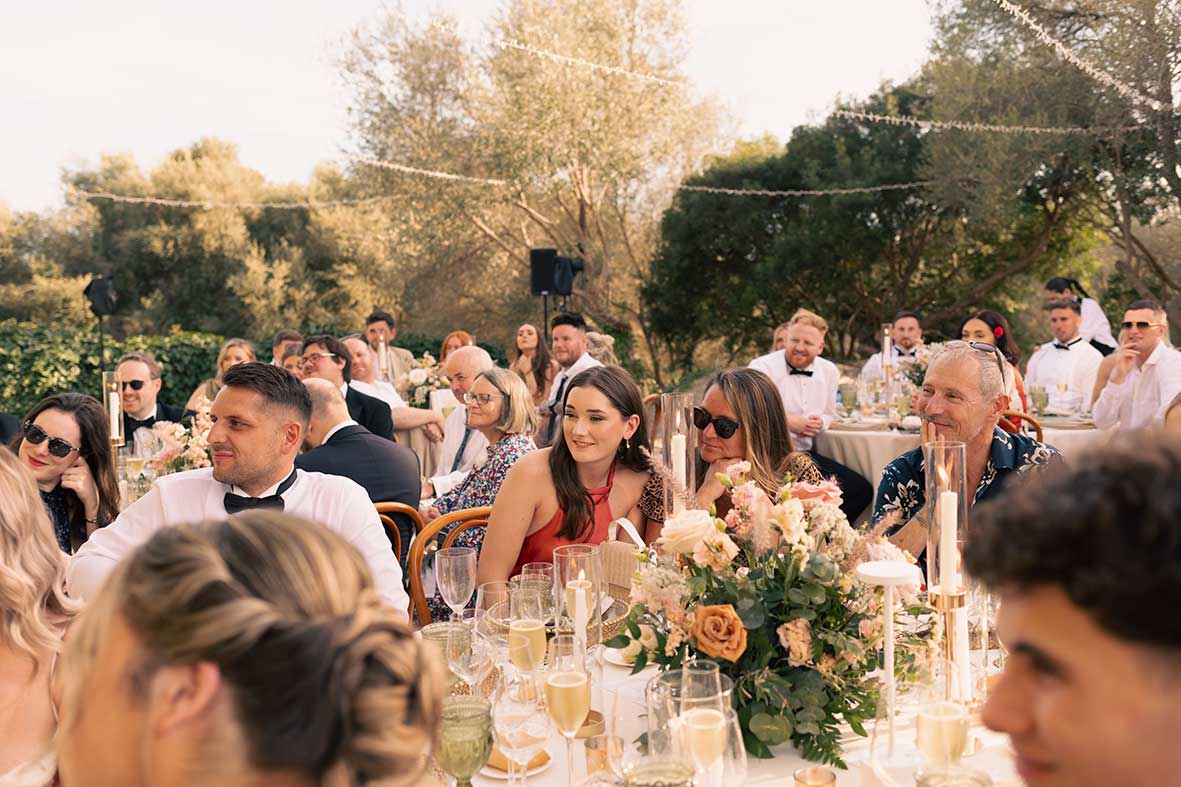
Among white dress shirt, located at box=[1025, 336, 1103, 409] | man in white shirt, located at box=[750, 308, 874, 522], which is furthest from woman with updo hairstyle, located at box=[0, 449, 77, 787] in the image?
white dress shirt, located at box=[1025, 336, 1103, 409]

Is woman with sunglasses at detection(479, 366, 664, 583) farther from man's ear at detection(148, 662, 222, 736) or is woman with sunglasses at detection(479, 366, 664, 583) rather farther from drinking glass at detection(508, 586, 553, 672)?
man's ear at detection(148, 662, 222, 736)

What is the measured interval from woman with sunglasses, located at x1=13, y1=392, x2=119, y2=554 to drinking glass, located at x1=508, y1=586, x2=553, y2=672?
272 cm

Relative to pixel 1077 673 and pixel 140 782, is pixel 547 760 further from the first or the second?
pixel 1077 673

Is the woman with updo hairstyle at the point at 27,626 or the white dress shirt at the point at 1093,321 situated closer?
the woman with updo hairstyle at the point at 27,626

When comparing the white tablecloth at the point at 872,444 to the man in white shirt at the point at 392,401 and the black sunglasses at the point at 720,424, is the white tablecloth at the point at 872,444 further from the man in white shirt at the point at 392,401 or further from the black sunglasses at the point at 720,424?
the man in white shirt at the point at 392,401

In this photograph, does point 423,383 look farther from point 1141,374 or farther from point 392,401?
point 1141,374

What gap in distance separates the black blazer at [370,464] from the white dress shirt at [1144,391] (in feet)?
15.8

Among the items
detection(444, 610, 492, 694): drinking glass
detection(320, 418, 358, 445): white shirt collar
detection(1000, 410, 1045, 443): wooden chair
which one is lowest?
detection(444, 610, 492, 694): drinking glass

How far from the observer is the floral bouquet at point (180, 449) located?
484 centimetres

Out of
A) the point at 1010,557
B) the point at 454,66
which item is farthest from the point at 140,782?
the point at 454,66

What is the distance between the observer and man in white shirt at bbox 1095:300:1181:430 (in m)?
6.32

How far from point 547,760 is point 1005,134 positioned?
47.5ft

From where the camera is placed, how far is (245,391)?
10.6 ft

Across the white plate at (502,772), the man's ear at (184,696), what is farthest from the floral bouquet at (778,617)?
the man's ear at (184,696)
